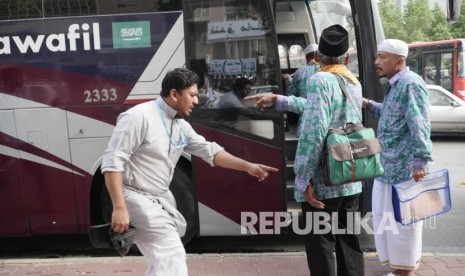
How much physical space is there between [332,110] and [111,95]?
2401mm

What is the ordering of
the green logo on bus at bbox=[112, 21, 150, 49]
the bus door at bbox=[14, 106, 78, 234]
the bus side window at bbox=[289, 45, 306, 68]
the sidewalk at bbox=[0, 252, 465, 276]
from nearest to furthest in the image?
the sidewalk at bbox=[0, 252, 465, 276] → the green logo on bus at bbox=[112, 21, 150, 49] → the bus door at bbox=[14, 106, 78, 234] → the bus side window at bbox=[289, 45, 306, 68]

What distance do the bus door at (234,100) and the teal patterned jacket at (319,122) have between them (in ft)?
4.88

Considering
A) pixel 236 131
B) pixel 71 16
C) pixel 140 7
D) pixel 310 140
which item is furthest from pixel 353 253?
pixel 71 16

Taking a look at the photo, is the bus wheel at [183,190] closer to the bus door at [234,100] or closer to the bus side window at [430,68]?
the bus door at [234,100]

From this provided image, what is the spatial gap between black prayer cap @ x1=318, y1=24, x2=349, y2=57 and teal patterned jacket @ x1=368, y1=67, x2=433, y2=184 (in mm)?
648

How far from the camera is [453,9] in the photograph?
484cm

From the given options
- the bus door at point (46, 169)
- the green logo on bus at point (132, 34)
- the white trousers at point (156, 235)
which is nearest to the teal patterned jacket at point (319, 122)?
the white trousers at point (156, 235)

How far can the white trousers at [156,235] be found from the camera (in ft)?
9.57

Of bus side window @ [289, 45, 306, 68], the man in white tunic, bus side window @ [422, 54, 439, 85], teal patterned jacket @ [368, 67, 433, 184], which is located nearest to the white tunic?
the man in white tunic

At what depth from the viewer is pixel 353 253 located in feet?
11.8

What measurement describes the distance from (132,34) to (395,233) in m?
2.97

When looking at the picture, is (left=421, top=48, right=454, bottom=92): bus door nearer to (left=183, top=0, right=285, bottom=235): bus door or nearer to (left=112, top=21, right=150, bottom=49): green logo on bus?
(left=183, top=0, right=285, bottom=235): bus door

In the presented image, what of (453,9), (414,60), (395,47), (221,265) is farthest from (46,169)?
(414,60)

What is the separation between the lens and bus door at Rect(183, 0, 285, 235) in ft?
15.6
